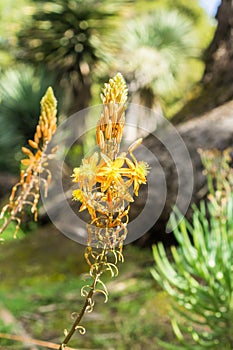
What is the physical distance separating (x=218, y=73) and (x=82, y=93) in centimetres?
391

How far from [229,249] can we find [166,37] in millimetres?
9586

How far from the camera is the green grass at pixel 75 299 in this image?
12.0 ft

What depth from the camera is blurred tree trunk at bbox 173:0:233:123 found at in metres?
6.36

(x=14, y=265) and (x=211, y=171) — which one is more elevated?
(x=14, y=265)

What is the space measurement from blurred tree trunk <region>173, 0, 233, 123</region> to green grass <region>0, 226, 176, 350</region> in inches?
73.4

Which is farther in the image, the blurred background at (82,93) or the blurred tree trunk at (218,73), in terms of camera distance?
the blurred tree trunk at (218,73)

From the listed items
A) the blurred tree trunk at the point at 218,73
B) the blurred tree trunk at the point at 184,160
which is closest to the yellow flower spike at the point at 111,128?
the blurred tree trunk at the point at 184,160

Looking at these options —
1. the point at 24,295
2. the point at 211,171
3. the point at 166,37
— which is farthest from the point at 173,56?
the point at 211,171

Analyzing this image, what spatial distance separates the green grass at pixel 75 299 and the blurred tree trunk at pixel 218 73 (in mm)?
1865

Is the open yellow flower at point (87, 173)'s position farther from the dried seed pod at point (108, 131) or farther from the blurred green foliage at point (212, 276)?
the blurred green foliage at point (212, 276)

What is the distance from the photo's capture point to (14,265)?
18.9ft

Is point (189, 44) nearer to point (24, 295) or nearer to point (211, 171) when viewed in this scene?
point (24, 295)

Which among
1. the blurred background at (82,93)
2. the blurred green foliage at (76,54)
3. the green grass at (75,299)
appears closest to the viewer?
the green grass at (75,299)

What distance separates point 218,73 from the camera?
6820 mm
